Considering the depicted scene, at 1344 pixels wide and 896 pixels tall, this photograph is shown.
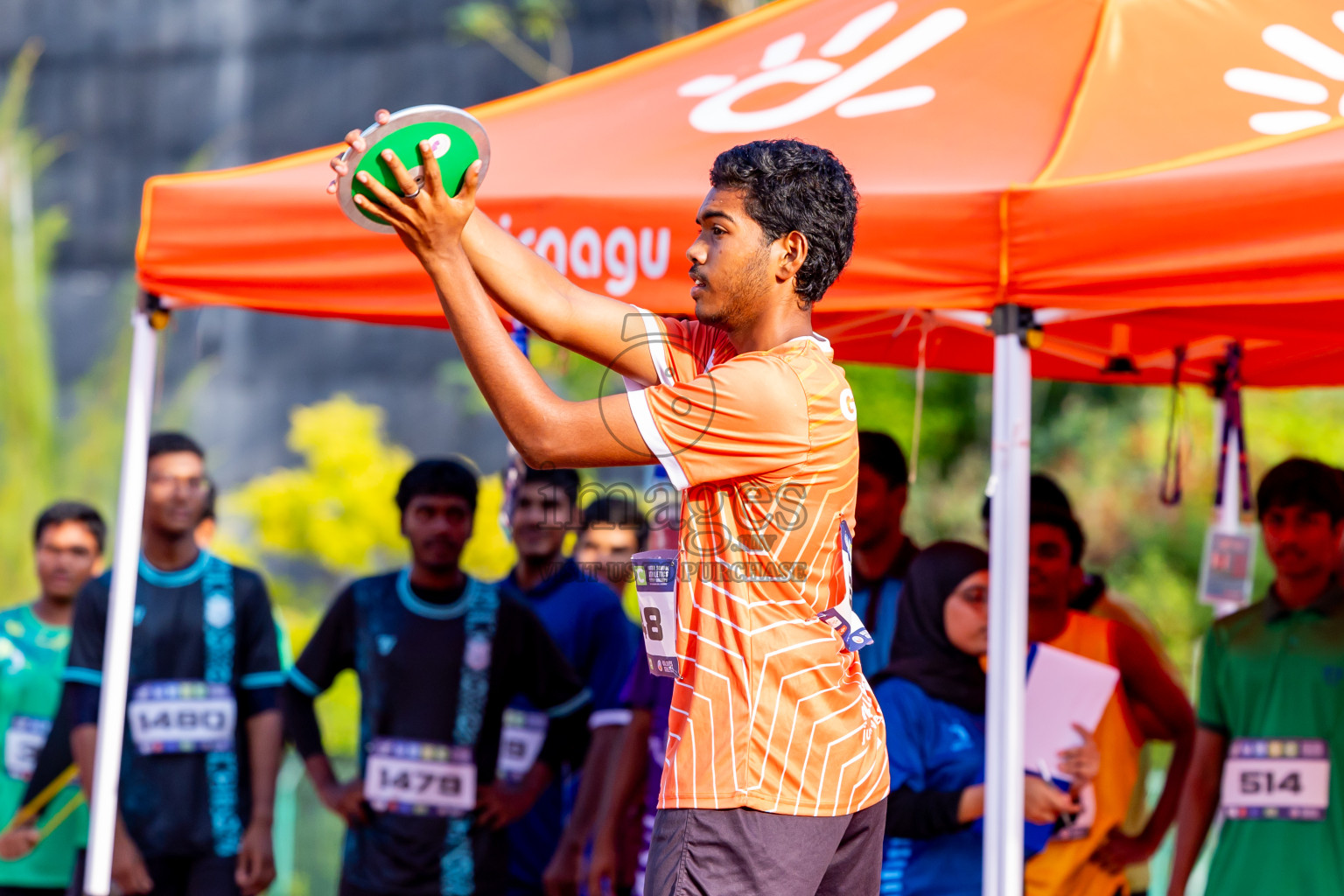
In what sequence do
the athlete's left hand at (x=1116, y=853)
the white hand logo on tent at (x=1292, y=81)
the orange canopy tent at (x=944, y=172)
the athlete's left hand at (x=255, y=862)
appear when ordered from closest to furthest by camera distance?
the orange canopy tent at (x=944, y=172), the white hand logo on tent at (x=1292, y=81), the athlete's left hand at (x=1116, y=853), the athlete's left hand at (x=255, y=862)

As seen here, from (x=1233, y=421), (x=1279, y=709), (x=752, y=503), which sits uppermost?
(x=1233, y=421)

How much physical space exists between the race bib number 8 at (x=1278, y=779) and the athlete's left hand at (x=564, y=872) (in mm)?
1810

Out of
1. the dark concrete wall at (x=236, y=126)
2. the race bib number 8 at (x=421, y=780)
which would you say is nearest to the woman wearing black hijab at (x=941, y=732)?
the race bib number 8 at (x=421, y=780)

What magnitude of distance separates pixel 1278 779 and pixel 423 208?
3.07 m

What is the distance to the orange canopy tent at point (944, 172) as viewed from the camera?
8.97ft

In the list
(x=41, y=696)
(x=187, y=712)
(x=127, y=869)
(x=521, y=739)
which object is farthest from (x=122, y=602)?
(x=41, y=696)

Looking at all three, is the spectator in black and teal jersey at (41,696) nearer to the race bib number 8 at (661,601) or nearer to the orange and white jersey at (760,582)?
→ the race bib number 8 at (661,601)

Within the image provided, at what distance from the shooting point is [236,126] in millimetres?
15500

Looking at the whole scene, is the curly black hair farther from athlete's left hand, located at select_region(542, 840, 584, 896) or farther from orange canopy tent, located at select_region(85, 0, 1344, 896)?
athlete's left hand, located at select_region(542, 840, 584, 896)

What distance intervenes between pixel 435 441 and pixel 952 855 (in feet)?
39.9

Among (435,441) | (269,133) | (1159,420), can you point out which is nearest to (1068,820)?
(1159,420)

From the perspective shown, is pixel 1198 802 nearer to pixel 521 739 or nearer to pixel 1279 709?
pixel 1279 709

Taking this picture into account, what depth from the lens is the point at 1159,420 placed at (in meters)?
11.9

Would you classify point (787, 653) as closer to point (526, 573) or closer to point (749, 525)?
point (749, 525)
